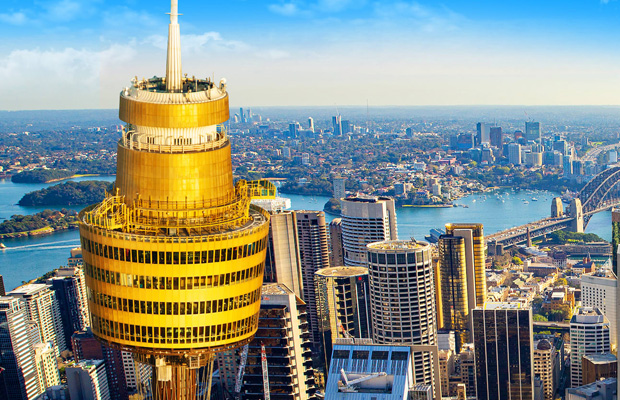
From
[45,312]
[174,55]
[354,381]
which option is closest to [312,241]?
[45,312]

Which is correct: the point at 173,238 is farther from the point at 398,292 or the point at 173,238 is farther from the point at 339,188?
the point at 339,188

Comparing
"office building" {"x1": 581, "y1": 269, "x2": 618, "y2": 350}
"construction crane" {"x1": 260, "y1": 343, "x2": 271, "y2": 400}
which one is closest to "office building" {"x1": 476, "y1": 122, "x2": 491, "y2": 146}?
"office building" {"x1": 581, "y1": 269, "x2": 618, "y2": 350}

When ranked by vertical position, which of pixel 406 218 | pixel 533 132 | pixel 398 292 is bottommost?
pixel 406 218

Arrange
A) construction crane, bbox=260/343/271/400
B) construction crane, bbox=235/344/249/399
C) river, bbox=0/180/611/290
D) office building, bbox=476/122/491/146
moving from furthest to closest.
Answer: office building, bbox=476/122/491/146 → river, bbox=0/180/611/290 → construction crane, bbox=235/344/249/399 → construction crane, bbox=260/343/271/400

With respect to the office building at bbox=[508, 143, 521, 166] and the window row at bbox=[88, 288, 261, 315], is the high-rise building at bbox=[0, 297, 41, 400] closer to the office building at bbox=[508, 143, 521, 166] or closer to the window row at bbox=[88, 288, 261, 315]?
the window row at bbox=[88, 288, 261, 315]

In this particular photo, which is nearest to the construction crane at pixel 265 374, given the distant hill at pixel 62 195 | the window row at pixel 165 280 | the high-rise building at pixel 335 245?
the window row at pixel 165 280

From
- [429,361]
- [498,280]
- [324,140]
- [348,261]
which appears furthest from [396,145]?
[429,361]
